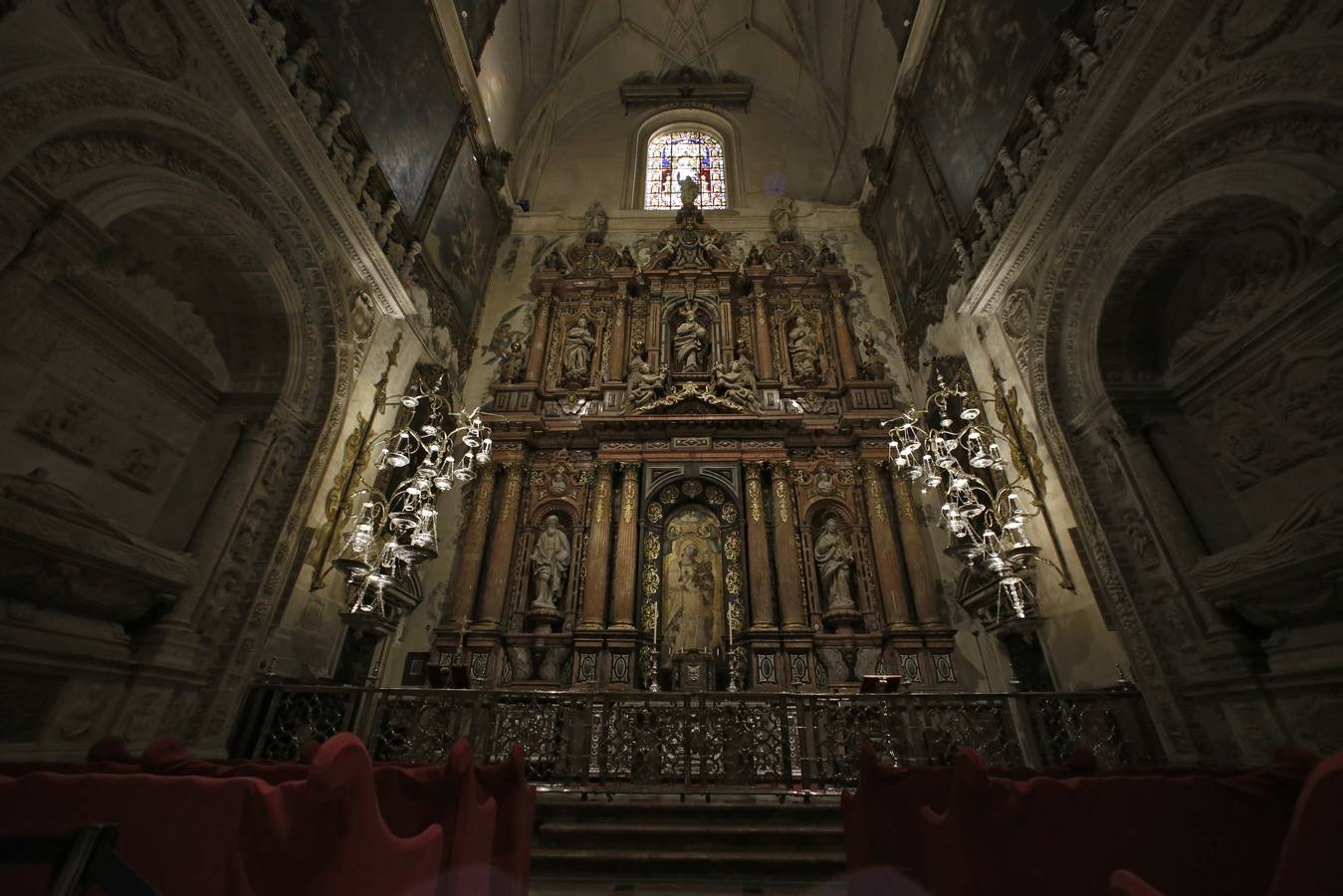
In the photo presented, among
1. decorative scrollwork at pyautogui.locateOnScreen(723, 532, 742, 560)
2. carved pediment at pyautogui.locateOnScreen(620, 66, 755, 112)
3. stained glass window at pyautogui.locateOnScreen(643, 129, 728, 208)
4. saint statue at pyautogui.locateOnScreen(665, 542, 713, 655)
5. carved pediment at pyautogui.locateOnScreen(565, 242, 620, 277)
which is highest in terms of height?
carved pediment at pyautogui.locateOnScreen(620, 66, 755, 112)

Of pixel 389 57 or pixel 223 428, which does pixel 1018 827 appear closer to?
pixel 223 428

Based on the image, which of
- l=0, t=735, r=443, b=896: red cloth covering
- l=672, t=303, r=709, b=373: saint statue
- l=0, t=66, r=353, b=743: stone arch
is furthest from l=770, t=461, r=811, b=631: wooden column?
l=0, t=735, r=443, b=896: red cloth covering

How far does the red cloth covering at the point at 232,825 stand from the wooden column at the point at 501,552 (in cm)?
760

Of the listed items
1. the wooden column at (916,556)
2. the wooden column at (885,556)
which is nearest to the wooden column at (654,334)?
the wooden column at (885,556)

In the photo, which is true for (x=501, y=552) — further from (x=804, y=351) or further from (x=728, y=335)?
(x=804, y=351)

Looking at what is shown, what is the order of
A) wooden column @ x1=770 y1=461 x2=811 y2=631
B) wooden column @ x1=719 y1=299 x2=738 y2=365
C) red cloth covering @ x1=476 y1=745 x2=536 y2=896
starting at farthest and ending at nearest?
1. wooden column @ x1=719 y1=299 x2=738 y2=365
2. wooden column @ x1=770 y1=461 x2=811 y2=631
3. red cloth covering @ x1=476 y1=745 x2=536 y2=896

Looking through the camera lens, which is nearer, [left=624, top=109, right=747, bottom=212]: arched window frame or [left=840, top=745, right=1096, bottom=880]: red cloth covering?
[left=840, top=745, right=1096, bottom=880]: red cloth covering

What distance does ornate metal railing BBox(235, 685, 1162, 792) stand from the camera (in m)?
5.36

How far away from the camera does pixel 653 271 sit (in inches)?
522

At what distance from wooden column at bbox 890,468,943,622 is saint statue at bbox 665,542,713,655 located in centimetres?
345

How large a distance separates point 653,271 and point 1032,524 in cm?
960

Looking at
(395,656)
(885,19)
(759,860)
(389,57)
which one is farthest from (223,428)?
(885,19)

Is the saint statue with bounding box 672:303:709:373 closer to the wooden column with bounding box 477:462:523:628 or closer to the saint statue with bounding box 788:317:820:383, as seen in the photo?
the saint statue with bounding box 788:317:820:383

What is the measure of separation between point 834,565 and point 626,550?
3669mm
